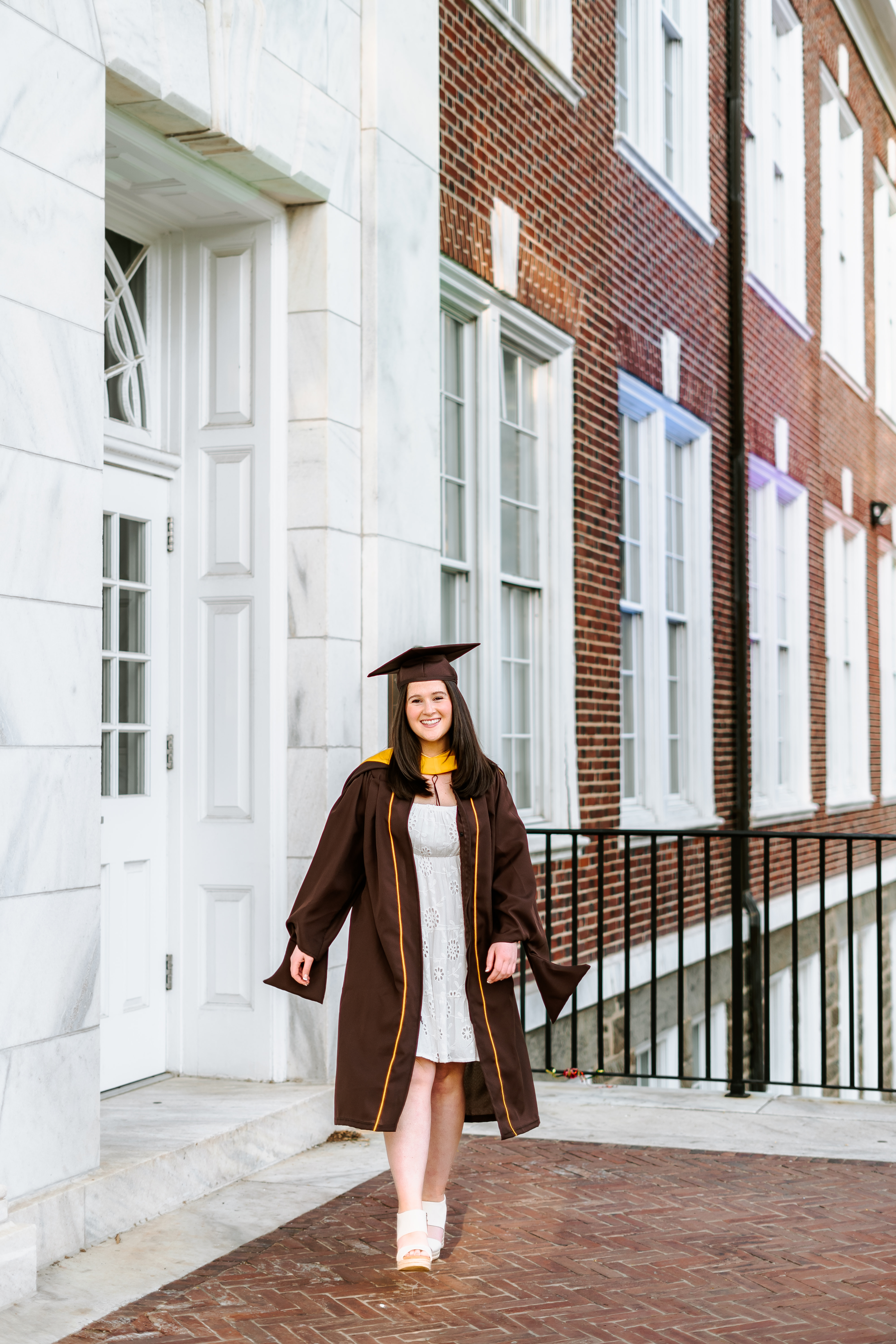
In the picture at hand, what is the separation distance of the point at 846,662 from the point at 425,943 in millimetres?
13444

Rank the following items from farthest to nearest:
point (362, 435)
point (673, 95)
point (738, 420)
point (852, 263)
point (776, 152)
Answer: point (852, 263) < point (776, 152) < point (738, 420) < point (673, 95) < point (362, 435)

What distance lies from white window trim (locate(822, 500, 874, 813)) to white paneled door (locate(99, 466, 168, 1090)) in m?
10.2

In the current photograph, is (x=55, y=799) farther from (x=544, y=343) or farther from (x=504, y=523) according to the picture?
(x=544, y=343)

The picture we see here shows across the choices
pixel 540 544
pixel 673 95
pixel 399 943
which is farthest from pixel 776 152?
pixel 399 943

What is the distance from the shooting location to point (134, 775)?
6.35 metres

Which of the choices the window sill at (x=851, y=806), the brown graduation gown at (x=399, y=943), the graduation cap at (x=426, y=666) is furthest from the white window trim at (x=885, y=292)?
the brown graduation gown at (x=399, y=943)

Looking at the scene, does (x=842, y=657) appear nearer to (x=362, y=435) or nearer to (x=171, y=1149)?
(x=362, y=435)

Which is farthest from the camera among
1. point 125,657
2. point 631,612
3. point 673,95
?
point 673,95

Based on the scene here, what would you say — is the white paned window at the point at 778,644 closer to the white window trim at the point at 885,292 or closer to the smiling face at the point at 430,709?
the white window trim at the point at 885,292

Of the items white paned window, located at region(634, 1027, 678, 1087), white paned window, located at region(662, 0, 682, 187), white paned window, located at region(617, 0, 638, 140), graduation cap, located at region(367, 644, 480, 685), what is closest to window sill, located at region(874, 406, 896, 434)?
white paned window, located at region(662, 0, 682, 187)

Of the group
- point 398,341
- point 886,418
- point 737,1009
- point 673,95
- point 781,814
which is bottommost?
point 737,1009

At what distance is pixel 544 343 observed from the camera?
9062mm

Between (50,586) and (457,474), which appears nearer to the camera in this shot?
(50,586)

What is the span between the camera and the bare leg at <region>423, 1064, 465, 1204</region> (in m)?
4.58
